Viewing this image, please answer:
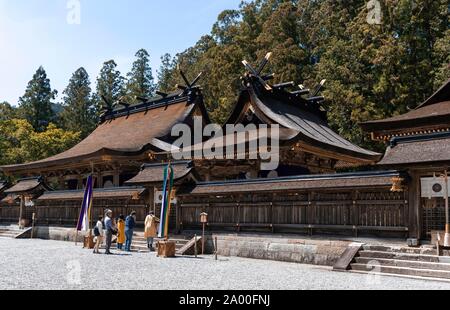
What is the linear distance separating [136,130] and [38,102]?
3908 cm

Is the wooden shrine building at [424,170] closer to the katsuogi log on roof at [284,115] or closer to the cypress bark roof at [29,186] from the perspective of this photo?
the katsuogi log on roof at [284,115]

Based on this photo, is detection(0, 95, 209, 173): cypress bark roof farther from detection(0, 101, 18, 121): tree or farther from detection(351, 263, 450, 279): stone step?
detection(0, 101, 18, 121): tree

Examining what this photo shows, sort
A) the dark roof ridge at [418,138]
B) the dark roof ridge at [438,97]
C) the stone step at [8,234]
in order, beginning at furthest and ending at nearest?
the stone step at [8,234] → the dark roof ridge at [438,97] → the dark roof ridge at [418,138]

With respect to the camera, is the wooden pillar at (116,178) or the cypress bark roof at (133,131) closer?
the cypress bark roof at (133,131)

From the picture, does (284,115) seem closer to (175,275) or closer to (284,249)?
(284,249)

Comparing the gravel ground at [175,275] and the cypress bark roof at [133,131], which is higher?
the cypress bark roof at [133,131]

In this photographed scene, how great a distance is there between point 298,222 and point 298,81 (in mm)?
23835

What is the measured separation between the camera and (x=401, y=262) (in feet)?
42.1

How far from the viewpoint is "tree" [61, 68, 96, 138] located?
204 ft

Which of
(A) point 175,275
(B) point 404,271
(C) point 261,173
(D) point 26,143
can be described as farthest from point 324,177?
(D) point 26,143

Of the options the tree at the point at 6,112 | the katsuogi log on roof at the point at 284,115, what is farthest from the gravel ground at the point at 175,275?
the tree at the point at 6,112

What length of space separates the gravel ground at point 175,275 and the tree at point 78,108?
4773cm

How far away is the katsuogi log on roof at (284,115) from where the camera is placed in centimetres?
2303
